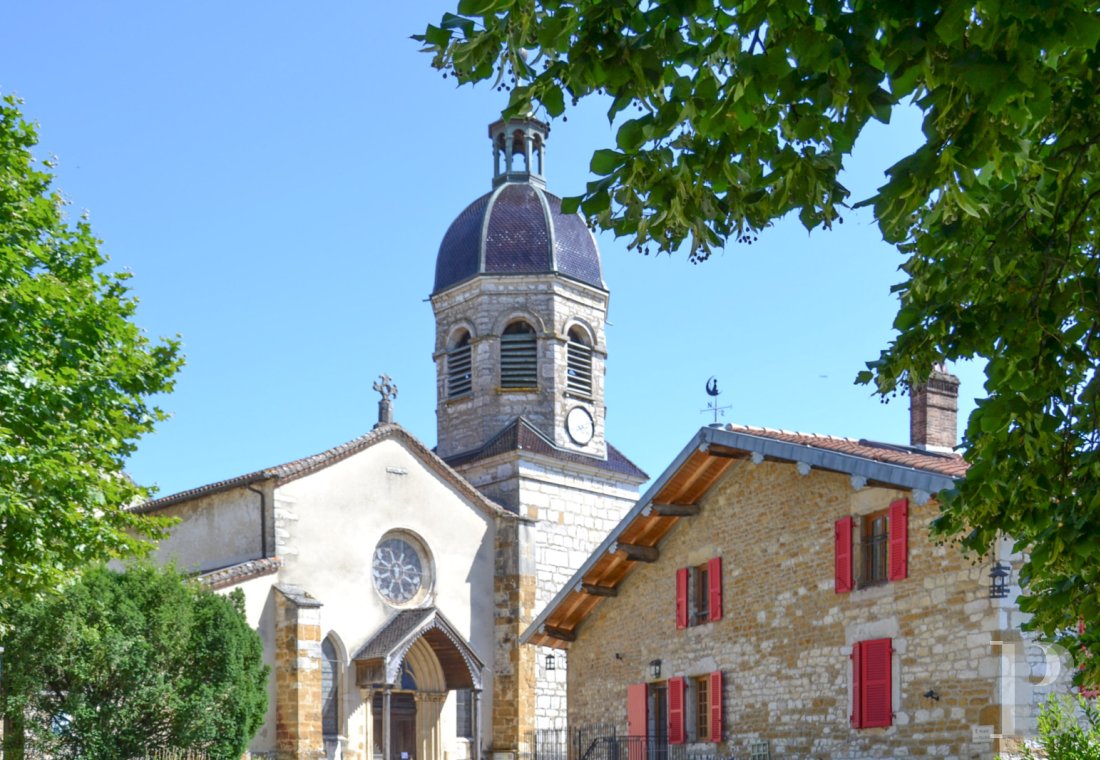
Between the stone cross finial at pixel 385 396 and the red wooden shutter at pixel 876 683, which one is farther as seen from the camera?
the stone cross finial at pixel 385 396

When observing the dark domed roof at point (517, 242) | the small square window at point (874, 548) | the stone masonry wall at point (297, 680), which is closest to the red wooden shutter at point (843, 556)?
the small square window at point (874, 548)

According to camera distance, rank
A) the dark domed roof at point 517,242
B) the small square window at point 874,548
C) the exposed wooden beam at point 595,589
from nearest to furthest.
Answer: the small square window at point 874,548 → the exposed wooden beam at point 595,589 → the dark domed roof at point 517,242

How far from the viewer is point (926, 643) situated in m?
15.7

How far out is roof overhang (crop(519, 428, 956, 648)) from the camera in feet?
52.7

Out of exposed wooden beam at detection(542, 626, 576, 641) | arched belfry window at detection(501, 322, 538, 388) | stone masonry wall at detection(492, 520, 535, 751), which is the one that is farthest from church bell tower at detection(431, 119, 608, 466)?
exposed wooden beam at detection(542, 626, 576, 641)

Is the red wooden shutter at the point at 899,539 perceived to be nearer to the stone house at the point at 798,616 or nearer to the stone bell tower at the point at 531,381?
the stone house at the point at 798,616

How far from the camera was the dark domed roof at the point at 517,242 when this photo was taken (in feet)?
117

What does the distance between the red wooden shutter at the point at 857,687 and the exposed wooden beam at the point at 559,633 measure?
7702 mm

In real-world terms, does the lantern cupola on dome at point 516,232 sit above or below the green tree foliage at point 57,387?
above

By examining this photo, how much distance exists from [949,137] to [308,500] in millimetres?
26344

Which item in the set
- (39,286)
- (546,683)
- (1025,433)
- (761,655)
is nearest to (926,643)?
(761,655)

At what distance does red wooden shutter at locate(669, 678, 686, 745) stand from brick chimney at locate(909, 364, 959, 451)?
4946mm

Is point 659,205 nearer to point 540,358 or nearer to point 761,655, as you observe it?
point 761,655

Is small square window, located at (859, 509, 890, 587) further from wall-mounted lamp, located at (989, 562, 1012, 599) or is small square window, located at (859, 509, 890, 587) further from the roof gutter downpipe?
the roof gutter downpipe
